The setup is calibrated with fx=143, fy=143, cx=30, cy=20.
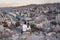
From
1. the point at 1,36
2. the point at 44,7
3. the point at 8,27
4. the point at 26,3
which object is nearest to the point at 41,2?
the point at 44,7

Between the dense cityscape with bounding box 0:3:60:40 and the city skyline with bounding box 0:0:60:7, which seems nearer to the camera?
the dense cityscape with bounding box 0:3:60:40

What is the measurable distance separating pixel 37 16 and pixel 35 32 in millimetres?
220

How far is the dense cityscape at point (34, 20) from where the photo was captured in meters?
1.44

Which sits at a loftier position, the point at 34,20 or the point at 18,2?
the point at 18,2

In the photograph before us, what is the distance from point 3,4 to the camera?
1.62m

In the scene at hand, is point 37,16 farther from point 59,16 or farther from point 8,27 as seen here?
point 8,27

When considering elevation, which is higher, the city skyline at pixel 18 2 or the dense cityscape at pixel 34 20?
the city skyline at pixel 18 2

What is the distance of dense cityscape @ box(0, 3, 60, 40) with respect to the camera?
4.73 ft

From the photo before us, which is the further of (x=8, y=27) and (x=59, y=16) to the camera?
(x=59, y=16)

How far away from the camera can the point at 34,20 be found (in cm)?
157

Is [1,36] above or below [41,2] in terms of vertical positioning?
below

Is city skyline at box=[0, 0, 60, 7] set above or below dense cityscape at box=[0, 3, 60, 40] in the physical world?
above

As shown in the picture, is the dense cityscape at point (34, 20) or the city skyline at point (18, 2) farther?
the city skyline at point (18, 2)

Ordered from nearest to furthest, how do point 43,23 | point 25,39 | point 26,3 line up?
point 25,39, point 43,23, point 26,3
